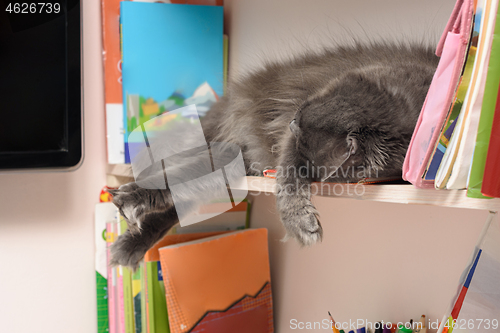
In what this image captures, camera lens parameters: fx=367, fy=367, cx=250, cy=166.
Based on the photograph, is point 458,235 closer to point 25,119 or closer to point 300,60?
point 300,60

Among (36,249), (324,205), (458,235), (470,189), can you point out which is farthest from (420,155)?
(36,249)

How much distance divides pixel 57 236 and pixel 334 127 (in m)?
1.11

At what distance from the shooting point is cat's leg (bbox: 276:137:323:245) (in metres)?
0.53

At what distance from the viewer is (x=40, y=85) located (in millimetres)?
1011

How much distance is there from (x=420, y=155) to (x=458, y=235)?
0.38 metres

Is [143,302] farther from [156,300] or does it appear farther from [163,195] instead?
[163,195]

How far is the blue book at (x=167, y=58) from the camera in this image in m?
1.27

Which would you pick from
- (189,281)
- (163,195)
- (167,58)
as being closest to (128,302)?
(189,281)

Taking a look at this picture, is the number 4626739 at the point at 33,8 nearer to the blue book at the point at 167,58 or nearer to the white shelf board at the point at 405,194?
the blue book at the point at 167,58

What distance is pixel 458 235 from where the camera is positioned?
2.37ft

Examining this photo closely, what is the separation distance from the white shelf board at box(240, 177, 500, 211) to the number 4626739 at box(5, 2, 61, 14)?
803 mm

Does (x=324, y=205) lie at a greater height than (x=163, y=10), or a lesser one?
lesser

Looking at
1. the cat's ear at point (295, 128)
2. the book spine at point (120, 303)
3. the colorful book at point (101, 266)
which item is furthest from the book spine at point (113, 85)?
the cat's ear at point (295, 128)

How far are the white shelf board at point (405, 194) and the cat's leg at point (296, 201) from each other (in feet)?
0.08
